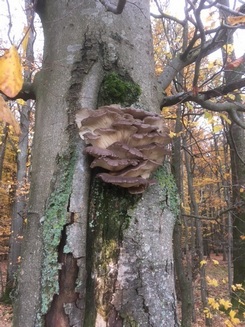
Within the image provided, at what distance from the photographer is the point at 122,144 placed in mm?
1309

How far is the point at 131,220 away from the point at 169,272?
27cm

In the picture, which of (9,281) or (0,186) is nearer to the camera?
(9,281)

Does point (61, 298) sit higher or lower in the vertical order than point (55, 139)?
lower

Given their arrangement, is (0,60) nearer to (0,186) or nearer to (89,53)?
(89,53)

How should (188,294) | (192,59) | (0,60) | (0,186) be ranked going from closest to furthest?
1. (0,60)
2. (192,59)
3. (188,294)
4. (0,186)

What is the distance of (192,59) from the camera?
7.29ft

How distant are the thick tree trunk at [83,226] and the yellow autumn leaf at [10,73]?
454 millimetres

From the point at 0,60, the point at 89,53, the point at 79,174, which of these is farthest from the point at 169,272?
the point at 89,53

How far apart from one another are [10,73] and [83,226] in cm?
66

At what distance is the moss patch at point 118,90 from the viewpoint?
1.53 m

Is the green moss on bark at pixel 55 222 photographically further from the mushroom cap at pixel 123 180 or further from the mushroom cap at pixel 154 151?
the mushroom cap at pixel 154 151

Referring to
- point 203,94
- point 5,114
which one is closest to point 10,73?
point 5,114

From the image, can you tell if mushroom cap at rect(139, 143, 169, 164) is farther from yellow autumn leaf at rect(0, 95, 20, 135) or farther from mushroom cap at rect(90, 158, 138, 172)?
yellow autumn leaf at rect(0, 95, 20, 135)

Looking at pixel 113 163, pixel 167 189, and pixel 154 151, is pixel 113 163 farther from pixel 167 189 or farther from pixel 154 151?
pixel 167 189
